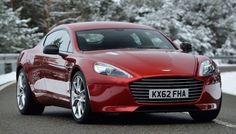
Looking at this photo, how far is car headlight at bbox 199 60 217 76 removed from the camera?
8.75m

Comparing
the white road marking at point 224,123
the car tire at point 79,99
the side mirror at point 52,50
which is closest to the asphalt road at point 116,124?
the white road marking at point 224,123

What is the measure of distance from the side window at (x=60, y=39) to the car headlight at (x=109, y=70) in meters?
1.38

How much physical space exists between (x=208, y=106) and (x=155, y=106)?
0.70 metres

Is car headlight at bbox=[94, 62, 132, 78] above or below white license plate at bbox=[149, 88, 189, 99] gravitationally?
above

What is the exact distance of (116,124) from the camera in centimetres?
884

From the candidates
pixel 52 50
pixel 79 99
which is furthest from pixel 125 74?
pixel 52 50

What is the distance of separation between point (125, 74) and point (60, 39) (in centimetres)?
228

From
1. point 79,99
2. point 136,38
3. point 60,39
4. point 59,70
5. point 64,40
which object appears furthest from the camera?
point 60,39

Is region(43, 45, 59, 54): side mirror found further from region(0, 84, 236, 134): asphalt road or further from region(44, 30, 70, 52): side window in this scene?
region(0, 84, 236, 134): asphalt road

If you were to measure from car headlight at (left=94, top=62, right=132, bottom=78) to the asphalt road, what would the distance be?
0.55 metres

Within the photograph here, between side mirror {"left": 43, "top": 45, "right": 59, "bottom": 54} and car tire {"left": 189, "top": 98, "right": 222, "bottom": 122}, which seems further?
side mirror {"left": 43, "top": 45, "right": 59, "bottom": 54}

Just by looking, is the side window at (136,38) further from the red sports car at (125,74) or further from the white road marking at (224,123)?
the white road marking at (224,123)

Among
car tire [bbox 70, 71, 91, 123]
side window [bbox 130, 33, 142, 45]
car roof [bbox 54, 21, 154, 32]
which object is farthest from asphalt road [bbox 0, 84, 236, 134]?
car roof [bbox 54, 21, 154, 32]

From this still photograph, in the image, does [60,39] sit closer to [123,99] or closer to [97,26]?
[97,26]
